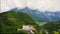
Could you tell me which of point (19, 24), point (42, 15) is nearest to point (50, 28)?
point (42, 15)

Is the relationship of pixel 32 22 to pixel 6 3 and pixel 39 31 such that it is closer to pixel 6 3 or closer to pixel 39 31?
pixel 39 31

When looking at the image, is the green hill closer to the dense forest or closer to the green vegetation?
the dense forest

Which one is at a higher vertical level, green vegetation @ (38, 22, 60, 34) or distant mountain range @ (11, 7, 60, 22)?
distant mountain range @ (11, 7, 60, 22)

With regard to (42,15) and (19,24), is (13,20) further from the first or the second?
(42,15)

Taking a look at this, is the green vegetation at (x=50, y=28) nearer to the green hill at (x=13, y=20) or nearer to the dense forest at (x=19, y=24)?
the dense forest at (x=19, y=24)

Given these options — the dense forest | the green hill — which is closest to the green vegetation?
the dense forest

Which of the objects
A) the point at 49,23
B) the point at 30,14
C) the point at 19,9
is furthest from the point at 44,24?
the point at 19,9
